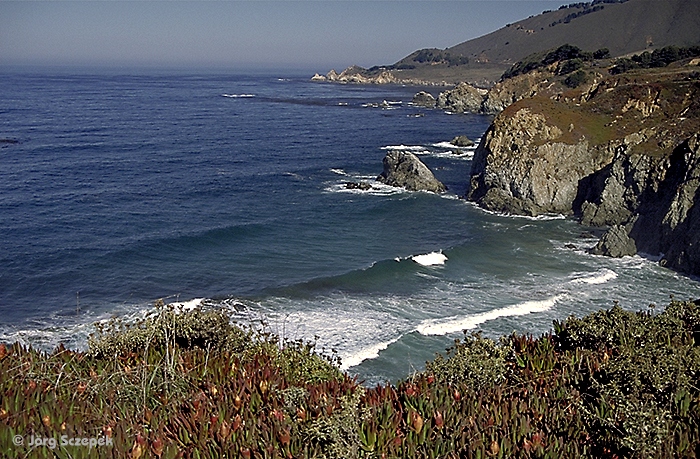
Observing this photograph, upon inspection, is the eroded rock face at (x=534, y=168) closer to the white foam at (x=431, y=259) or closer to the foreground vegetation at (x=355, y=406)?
the white foam at (x=431, y=259)

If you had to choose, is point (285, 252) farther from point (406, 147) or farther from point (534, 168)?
point (406, 147)

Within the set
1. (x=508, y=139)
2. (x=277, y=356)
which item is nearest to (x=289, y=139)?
(x=508, y=139)

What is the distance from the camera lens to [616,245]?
37469 millimetres

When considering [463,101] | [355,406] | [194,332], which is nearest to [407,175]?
[194,332]

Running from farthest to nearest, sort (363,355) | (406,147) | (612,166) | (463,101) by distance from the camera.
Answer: (463,101) → (406,147) → (612,166) → (363,355)

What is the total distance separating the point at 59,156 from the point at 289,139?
2900 cm

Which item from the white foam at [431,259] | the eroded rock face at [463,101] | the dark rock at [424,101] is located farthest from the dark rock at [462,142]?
the dark rock at [424,101]

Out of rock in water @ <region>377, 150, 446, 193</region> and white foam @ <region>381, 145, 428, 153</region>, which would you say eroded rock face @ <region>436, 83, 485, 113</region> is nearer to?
white foam @ <region>381, 145, 428, 153</region>

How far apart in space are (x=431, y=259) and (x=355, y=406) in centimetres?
2947

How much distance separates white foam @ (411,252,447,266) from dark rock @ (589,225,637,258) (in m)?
9.85

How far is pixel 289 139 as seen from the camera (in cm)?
8044

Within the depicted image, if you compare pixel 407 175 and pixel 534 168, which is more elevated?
pixel 534 168

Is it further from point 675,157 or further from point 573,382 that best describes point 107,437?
point 675,157

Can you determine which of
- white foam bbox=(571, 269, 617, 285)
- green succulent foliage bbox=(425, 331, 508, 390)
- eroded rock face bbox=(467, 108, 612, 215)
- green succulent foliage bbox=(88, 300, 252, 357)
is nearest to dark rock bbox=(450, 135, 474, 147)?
eroded rock face bbox=(467, 108, 612, 215)
